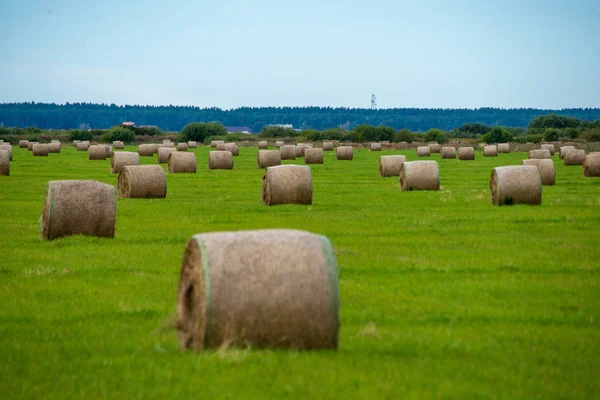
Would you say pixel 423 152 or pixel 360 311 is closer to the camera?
pixel 360 311

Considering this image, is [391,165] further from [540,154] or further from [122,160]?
[540,154]

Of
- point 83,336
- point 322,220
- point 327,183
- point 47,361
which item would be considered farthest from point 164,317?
point 327,183

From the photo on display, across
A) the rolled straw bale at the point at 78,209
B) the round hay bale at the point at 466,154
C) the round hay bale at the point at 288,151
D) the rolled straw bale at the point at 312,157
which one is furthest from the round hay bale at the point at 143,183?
the round hay bale at the point at 466,154

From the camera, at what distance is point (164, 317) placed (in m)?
11.1

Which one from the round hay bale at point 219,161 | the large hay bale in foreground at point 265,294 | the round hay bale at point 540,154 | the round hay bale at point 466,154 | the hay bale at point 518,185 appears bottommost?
the round hay bale at point 466,154

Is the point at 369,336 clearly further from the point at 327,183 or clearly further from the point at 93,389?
the point at 327,183

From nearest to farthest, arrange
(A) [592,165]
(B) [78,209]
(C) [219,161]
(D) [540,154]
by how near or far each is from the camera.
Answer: (B) [78,209] < (A) [592,165] < (C) [219,161] < (D) [540,154]

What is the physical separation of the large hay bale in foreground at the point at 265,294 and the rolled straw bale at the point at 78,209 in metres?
9.11

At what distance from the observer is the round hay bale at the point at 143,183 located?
2773 centimetres

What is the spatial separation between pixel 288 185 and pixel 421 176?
690 centimetres

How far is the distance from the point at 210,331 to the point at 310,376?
112cm

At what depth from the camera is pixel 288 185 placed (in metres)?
25.4

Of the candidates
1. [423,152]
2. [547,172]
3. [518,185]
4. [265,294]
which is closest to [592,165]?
[547,172]

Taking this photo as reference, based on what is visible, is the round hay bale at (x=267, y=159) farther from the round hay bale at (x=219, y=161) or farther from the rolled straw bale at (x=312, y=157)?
the rolled straw bale at (x=312, y=157)
